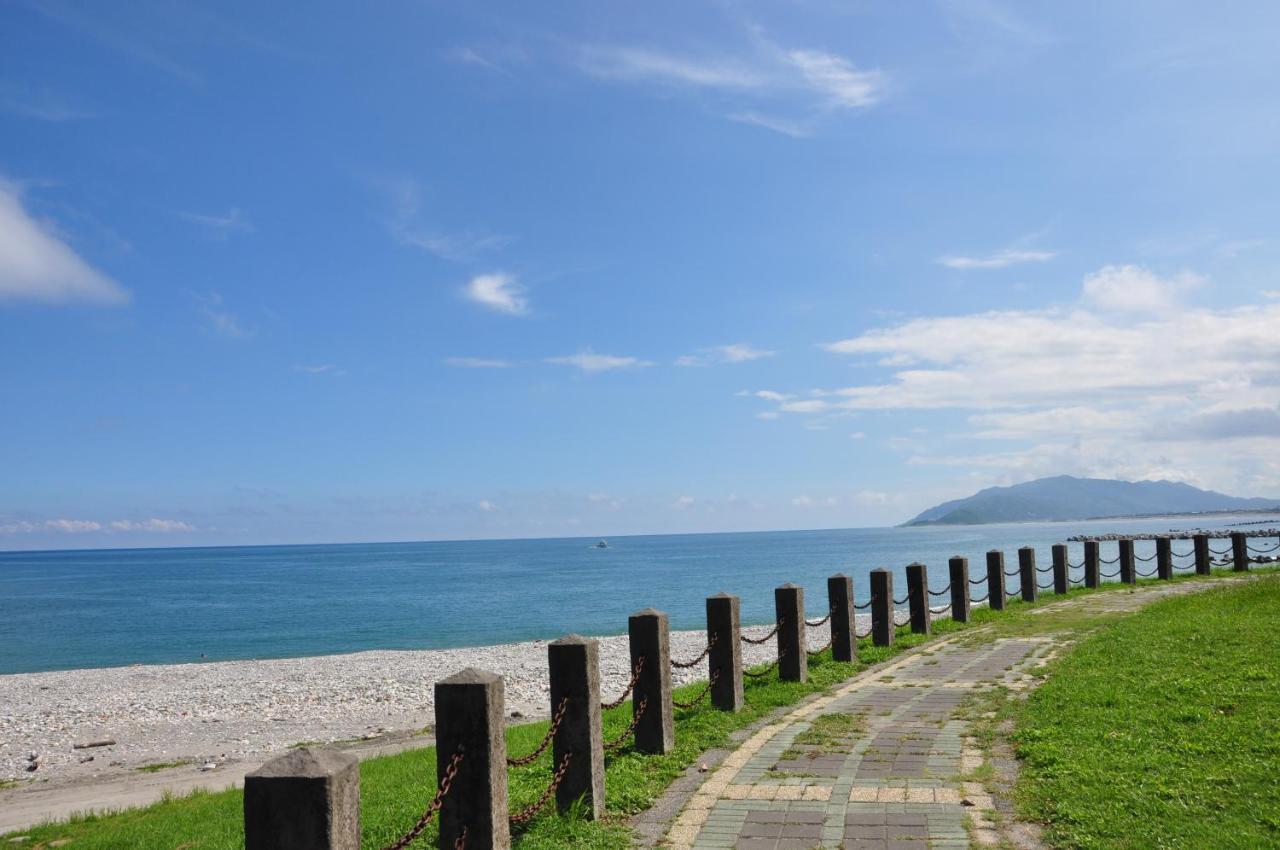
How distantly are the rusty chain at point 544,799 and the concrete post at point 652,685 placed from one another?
5.15 ft

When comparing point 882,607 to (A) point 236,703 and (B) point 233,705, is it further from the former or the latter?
(A) point 236,703

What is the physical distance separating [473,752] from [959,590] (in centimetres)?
1532

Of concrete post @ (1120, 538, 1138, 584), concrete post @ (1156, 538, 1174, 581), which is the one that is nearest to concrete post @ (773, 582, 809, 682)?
concrete post @ (1120, 538, 1138, 584)

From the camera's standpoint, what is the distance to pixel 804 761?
826 cm

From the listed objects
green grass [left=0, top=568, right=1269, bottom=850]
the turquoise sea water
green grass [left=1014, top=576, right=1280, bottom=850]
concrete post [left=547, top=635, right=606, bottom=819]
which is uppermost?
concrete post [left=547, top=635, right=606, bottom=819]

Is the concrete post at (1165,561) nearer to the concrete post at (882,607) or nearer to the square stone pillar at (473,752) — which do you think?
the concrete post at (882,607)

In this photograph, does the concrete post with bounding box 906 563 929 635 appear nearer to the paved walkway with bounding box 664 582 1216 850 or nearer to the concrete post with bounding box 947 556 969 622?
the concrete post with bounding box 947 556 969 622

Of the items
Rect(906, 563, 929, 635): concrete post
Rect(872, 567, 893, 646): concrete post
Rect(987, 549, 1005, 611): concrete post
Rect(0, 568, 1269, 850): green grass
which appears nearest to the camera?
Rect(0, 568, 1269, 850): green grass

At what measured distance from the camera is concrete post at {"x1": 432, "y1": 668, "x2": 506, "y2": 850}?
18.9ft

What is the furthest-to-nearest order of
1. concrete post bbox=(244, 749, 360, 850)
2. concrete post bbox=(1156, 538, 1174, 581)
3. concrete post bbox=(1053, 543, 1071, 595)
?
concrete post bbox=(1156, 538, 1174, 581) → concrete post bbox=(1053, 543, 1071, 595) → concrete post bbox=(244, 749, 360, 850)

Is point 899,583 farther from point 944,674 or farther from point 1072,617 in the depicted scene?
point 944,674

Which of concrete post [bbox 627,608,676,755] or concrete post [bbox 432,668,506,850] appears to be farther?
concrete post [bbox 627,608,676,755]

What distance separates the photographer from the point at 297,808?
13.5 feet

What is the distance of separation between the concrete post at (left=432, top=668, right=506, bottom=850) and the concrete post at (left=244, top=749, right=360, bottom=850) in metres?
1.59
